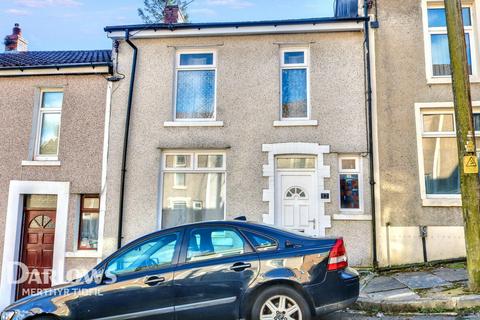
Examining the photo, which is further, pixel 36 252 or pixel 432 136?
pixel 36 252

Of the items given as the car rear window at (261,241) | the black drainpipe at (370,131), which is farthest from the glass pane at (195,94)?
the car rear window at (261,241)

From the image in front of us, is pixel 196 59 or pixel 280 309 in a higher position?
pixel 196 59

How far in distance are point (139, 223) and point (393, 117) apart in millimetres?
6829

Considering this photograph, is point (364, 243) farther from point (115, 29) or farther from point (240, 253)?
point (115, 29)

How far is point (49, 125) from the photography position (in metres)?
10.4

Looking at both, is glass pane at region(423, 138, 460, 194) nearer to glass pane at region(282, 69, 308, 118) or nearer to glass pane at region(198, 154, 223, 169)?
glass pane at region(282, 69, 308, 118)

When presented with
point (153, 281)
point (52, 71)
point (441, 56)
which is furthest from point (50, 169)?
point (441, 56)

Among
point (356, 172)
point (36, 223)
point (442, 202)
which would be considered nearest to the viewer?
point (442, 202)

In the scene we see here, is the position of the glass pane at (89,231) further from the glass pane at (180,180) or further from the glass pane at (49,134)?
the glass pane at (180,180)

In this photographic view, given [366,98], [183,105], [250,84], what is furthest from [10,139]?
[366,98]

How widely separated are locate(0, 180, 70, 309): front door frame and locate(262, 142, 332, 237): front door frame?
521cm

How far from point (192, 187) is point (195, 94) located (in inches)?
99.5

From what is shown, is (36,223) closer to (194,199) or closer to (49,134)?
(49,134)

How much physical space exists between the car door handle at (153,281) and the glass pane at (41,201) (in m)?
6.58
